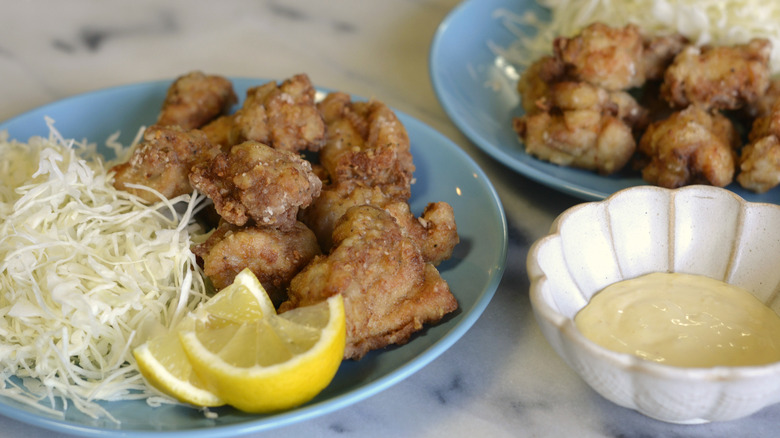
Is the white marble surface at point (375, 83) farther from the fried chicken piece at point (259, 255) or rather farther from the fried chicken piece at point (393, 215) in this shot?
the fried chicken piece at point (259, 255)

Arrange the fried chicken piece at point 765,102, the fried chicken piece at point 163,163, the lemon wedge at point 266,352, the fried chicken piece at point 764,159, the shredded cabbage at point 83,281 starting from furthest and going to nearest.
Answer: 1. the fried chicken piece at point 765,102
2. the fried chicken piece at point 764,159
3. the fried chicken piece at point 163,163
4. the shredded cabbage at point 83,281
5. the lemon wedge at point 266,352

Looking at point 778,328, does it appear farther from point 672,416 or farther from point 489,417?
point 489,417

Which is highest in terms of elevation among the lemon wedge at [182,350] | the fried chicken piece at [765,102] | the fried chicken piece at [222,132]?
the fried chicken piece at [765,102]

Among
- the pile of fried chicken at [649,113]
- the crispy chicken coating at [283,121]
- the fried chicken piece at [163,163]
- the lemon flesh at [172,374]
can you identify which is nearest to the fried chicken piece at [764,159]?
the pile of fried chicken at [649,113]

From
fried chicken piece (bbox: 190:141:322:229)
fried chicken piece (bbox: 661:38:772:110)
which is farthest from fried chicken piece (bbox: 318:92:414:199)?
fried chicken piece (bbox: 661:38:772:110)

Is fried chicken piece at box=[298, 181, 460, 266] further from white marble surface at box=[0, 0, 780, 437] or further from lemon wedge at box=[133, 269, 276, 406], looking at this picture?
lemon wedge at box=[133, 269, 276, 406]

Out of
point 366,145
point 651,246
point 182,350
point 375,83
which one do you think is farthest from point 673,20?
point 182,350
